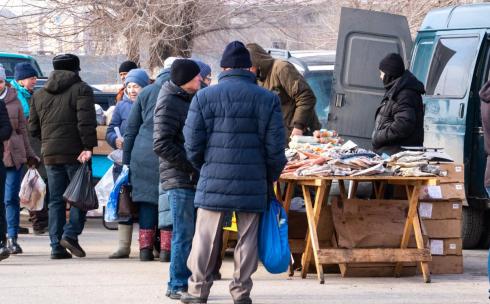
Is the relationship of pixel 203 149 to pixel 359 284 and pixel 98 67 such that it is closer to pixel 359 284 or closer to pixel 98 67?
pixel 359 284

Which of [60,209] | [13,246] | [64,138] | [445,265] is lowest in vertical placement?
[13,246]

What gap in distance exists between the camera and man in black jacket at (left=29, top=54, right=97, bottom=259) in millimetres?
11562

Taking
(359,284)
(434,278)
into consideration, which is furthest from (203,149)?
(434,278)

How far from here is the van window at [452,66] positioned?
13.2 meters

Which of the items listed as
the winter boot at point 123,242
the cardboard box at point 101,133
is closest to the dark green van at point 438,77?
the cardboard box at point 101,133

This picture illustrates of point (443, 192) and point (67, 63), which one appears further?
point (67, 63)

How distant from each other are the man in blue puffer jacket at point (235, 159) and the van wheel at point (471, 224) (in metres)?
5.09

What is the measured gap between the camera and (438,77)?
45.2 ft

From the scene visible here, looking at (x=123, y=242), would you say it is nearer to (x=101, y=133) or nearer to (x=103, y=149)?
(x=101, y=133)

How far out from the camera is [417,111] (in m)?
10.9

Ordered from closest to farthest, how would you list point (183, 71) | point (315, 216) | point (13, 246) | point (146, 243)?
1. point (183, 71)
2. point (315, 216)
3. point (146, 243)
4. point (13, 246)

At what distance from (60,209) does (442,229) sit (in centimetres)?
353

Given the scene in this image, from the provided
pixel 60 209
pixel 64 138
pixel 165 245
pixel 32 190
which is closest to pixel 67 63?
pixel 64 138

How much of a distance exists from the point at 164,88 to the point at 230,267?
233 cm
